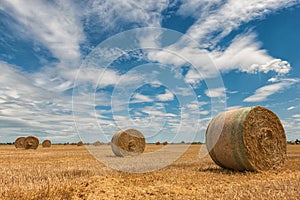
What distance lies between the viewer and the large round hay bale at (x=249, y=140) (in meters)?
8.49

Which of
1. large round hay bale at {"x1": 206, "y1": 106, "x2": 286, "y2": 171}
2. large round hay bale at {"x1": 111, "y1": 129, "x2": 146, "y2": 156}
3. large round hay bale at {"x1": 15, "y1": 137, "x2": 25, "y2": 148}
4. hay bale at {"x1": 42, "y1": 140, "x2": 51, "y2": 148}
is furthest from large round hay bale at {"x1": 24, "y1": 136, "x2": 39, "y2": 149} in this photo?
large round hay bale at {"x1": 206, "y1": 106, "x2": 286, "y2": 171}

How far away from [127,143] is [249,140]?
9091mm

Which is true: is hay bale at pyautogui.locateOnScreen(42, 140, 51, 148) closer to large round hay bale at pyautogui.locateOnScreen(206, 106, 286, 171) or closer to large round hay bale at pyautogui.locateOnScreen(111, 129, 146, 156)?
large round hay bale at pyautogui.locateOnScreen(111, 129, 146, 156)

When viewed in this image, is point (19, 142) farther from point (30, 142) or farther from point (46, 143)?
point (46, 143)

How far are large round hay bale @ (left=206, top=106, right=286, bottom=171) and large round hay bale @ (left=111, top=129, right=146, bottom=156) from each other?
7.63 m

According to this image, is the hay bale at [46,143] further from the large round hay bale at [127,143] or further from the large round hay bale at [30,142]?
the large round hay bale at [127,143]

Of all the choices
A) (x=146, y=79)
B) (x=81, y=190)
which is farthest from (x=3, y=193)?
(x=146, y=79)

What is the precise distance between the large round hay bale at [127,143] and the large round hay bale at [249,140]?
7.63 metres

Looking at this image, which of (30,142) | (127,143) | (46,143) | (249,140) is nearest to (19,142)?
(30,142)

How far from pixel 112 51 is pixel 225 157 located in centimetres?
471

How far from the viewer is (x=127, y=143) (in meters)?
16.5

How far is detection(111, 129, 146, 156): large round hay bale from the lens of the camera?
1636 cm

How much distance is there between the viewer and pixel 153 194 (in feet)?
16.9

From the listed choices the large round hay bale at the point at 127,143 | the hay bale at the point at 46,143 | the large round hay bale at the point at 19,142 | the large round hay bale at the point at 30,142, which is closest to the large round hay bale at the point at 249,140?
the large round hay bale at the point at 127,143
